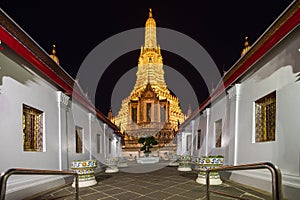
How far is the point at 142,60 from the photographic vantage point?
98.8 ft

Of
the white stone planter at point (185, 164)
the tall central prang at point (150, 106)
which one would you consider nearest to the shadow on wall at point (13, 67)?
the white stone planter at point (185, 164)

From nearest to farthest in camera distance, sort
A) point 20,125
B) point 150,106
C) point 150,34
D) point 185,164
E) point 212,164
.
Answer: point 20,125
point 212,164
point 185,164
point 150,106
point 150,34

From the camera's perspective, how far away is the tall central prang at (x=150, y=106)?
80.7ft

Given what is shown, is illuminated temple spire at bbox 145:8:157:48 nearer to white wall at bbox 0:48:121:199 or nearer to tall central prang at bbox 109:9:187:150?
tall central prang at bbox 109:9:187:150

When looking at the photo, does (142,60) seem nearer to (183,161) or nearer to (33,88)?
(183,161)

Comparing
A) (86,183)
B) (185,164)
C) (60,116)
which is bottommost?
(185,164)

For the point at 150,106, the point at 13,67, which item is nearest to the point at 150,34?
the point at 150,106

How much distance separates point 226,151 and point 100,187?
13.3 ft

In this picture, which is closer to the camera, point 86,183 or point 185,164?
point 86,183

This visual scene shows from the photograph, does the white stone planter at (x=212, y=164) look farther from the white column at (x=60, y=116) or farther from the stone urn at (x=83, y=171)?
the white column at (x=60, y=116)

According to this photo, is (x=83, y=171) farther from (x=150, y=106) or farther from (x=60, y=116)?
(x=150, y=106)

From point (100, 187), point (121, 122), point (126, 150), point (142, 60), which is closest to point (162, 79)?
point (142, 60)

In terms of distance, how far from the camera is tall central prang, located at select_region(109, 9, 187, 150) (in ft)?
80.7

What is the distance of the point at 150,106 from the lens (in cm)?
2561
